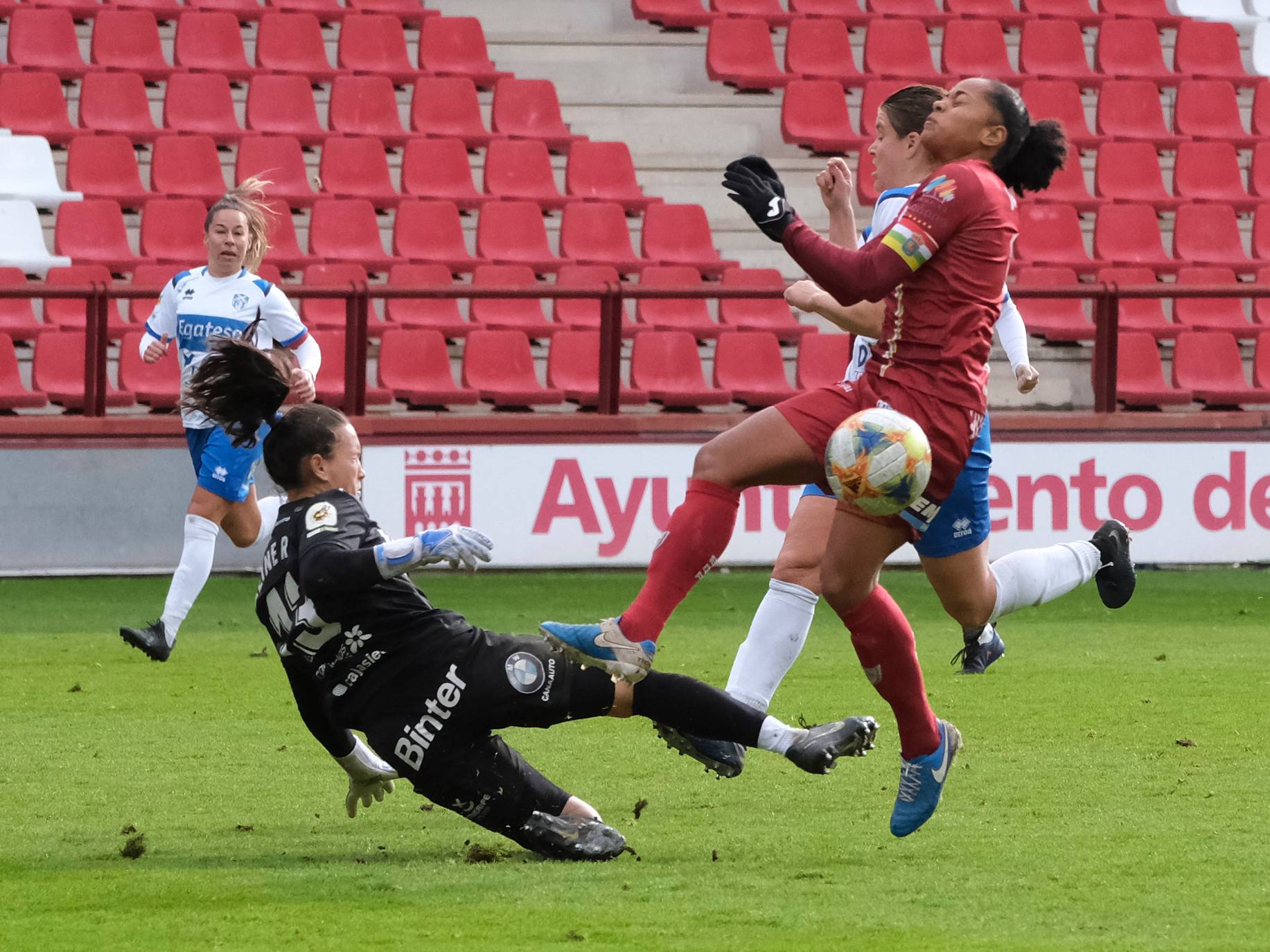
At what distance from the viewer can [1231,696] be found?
284 inches

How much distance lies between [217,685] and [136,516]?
3.71m

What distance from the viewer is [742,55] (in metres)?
15.6

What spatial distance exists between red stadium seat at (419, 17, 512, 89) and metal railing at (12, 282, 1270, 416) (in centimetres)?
365

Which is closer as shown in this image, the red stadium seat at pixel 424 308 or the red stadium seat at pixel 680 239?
the red stadium seat at pixel 424 308

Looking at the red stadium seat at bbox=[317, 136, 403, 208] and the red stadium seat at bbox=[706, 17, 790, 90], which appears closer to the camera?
the red stadium seat at bbox=[317, 136, 403, 208]

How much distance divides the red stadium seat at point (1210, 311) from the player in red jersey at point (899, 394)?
9672 mm

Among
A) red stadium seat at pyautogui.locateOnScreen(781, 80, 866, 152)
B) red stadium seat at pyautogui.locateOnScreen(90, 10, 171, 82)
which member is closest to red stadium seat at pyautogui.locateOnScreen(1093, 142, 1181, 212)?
red stadium seat at pyautogui.locateOnScreen(781, 80, 866, 152)

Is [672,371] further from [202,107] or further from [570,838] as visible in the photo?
[570,838]

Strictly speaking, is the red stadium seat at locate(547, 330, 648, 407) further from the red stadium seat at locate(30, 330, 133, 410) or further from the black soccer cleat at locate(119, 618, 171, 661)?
the black soccer cleat at locate(119, 618, 171, 661)

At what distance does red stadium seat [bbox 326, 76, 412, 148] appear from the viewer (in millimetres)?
14070

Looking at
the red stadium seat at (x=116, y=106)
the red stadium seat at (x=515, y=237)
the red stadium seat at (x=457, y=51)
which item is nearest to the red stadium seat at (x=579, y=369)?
the red stadium seat at (x=515, y=237)

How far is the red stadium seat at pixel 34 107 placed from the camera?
1342cm

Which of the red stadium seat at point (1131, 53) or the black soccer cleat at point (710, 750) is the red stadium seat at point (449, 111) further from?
the black soccer cleat at point (710, 750)

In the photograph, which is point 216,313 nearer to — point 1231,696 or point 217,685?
point 217,685
